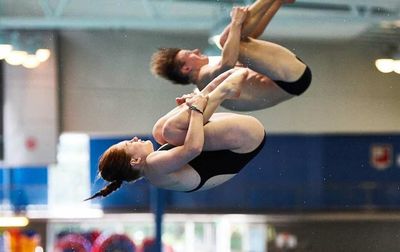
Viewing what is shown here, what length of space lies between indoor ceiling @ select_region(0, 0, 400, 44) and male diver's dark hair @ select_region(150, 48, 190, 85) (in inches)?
1.7

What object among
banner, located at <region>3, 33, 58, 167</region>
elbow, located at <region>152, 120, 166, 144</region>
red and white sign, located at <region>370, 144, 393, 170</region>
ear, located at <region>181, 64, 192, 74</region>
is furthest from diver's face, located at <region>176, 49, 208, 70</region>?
red and white sign, located at <region>370, 144, 393, 170</region>

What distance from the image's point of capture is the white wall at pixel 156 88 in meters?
1.22

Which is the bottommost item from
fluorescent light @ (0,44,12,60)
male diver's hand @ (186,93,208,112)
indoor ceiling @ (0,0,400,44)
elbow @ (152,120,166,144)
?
elbow @ (152,120,166,144)

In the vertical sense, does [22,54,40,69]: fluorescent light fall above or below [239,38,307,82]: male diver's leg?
above

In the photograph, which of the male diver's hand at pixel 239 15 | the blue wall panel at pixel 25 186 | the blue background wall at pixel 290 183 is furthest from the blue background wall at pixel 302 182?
the male diver's hand at pixel 239 15

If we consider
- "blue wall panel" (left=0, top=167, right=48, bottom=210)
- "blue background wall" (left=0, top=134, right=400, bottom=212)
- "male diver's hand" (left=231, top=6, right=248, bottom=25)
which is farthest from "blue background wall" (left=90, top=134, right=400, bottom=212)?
"male diver's hand" (left=231, top=6, right=248, bottom=25)

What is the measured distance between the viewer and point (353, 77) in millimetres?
1252

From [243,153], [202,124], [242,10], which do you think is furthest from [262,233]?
[242,10]

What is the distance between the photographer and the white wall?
1224mm

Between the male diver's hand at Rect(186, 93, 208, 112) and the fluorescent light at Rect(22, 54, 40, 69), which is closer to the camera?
the male diver's hand at Rect(186, 93, 208, 112)

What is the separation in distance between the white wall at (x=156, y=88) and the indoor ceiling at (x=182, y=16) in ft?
0.06

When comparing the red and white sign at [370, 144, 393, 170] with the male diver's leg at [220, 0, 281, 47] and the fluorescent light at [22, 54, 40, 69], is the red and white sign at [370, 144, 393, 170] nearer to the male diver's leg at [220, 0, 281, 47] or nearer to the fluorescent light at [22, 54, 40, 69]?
the male diver's leg at [220, 0, 281, 47]

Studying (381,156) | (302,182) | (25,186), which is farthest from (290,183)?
(25,186)

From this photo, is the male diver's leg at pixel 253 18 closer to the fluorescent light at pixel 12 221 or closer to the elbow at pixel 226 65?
the elbow at pixel 226 65
